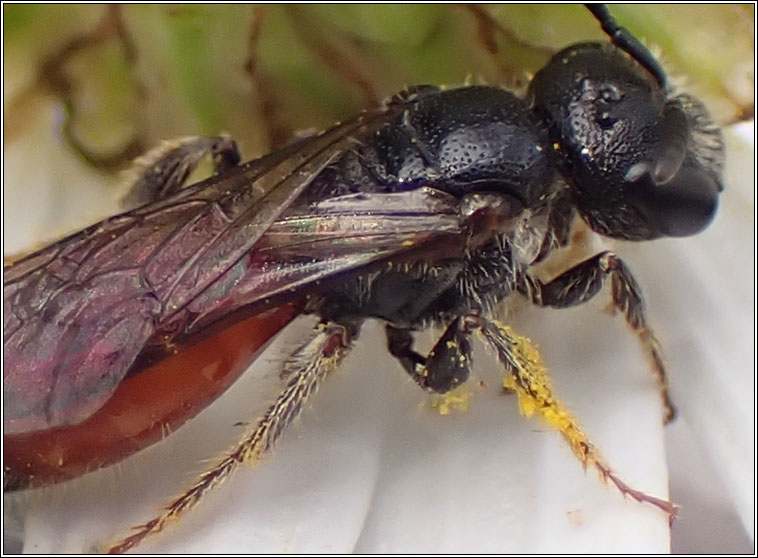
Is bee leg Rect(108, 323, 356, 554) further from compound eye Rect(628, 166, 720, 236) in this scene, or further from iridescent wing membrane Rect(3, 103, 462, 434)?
compound eye Rect(628, 166, 720, 236)

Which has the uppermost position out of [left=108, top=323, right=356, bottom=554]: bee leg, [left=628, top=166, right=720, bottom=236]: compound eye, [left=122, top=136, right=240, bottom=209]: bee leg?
[left=122, top=136, right=240, bottom=209]: bee leg

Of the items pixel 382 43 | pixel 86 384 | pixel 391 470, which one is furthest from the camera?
pixel 382 43

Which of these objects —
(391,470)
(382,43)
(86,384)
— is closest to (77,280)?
(86,384)

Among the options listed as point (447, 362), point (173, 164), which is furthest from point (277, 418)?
point (173, 164)

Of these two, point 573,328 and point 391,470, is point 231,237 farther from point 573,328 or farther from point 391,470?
point 573,328

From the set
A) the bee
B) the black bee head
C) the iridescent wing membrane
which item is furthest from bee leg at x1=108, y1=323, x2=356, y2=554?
the black bee head

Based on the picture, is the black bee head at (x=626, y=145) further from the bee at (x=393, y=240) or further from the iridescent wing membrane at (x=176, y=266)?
the iridescent wing membrane at (x=176, y=266)

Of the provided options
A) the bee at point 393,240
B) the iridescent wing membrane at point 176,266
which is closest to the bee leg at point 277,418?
the bee at point 393,240

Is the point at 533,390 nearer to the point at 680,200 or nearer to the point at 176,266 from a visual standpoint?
the point at 680,200
